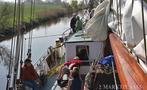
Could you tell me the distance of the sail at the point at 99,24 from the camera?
24.5 ft

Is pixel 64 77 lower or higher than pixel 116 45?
lower

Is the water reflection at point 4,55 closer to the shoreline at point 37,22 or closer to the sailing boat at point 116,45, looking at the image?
the shoreline at point 37,22

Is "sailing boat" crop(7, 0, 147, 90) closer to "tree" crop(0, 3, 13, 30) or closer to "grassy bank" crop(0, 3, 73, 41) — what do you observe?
"grassy bank" crop(0, 3, 73, 41)

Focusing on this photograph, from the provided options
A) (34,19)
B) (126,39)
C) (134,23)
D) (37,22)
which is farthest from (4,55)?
(134,23)

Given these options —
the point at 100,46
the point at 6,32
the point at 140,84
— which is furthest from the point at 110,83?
the point at 6,32

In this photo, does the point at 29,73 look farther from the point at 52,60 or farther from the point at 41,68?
the point at 52,60

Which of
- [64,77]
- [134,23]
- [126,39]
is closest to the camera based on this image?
[134,23]

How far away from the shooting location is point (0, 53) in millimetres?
31859

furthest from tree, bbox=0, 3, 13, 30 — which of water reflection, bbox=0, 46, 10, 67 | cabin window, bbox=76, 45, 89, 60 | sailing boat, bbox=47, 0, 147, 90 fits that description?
sailing boat, bbox=47, 0, 147, 90

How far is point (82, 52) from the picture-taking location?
9.72 metres

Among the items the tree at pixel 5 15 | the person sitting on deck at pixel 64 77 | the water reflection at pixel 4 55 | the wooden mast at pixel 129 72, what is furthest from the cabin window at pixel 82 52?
the tree at pixel 5 15

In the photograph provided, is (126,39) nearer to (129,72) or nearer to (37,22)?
(129,72)

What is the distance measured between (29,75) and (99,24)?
280 cm

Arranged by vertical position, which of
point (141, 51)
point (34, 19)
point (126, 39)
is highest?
point (34, 19)
